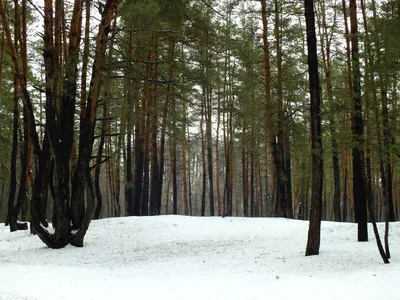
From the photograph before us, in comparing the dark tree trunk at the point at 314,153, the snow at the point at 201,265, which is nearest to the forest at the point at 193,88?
the dark tree trunk at the point at 314,153

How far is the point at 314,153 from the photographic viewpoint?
9070 mm

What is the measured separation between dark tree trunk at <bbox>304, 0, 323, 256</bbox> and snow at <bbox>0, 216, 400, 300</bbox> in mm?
439

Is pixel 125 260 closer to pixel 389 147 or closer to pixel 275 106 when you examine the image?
pixel 389 147

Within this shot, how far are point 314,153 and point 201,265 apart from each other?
3.70 m

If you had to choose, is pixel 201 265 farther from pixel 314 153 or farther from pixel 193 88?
pixel 193 88

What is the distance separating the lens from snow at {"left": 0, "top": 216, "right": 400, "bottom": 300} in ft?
18.9

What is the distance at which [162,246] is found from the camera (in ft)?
37.2

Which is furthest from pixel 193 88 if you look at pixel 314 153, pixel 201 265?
pixel 201 265

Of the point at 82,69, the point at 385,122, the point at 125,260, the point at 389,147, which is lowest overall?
the point at 125,260

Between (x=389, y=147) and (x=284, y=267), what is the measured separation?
10.5 ft

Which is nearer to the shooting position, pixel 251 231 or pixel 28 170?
pixel 251 231

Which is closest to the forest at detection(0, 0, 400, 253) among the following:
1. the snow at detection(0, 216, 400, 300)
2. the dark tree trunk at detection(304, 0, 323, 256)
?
the dark tree trunk at detection(304, 0, 323, 256)

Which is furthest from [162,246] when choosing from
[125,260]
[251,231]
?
[251,231]

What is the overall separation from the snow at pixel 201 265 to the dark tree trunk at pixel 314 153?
0.44m
